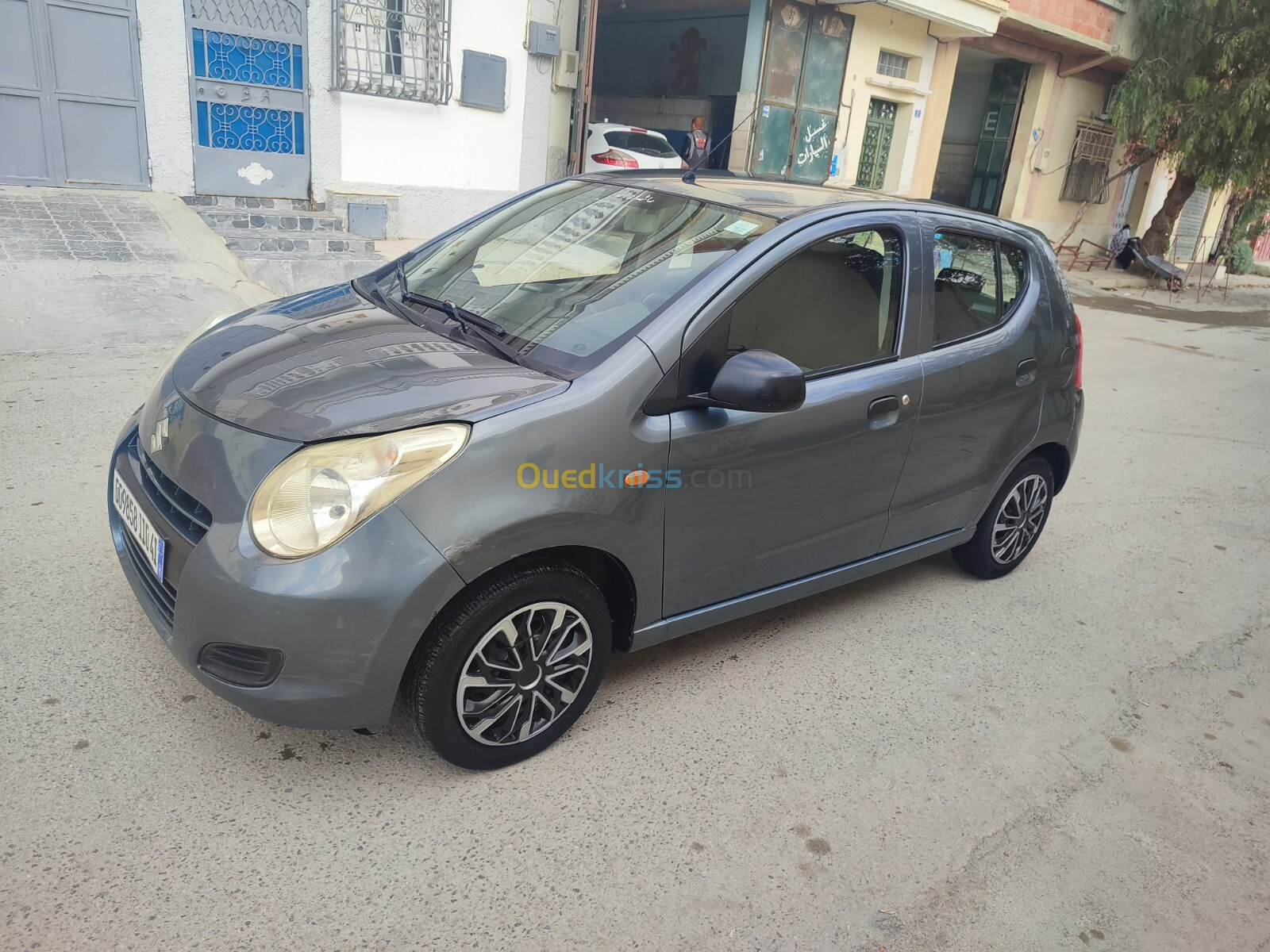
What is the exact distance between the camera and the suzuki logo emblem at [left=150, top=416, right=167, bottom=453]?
2.72 meters

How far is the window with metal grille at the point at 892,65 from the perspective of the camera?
1709 centimetres

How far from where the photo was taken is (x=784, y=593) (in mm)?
3342

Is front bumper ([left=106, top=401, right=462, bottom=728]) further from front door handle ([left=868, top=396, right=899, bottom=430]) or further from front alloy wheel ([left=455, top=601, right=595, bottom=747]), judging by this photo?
front door handle ([left=868, top=396, right=899, bottom=430])

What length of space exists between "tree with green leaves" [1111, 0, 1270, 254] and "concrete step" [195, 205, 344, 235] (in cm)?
1617

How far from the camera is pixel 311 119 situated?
1006 cm

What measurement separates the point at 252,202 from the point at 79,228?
223 centimetres

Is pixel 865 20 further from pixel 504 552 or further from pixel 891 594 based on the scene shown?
pixel 504 552

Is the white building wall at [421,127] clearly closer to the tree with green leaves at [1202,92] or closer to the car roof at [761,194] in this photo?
the car roof at [761,194]

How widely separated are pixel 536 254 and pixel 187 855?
220 centimetres

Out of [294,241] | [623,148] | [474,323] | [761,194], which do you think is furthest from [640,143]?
[474,323]

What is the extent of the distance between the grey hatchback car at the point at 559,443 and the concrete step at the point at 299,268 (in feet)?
17.2

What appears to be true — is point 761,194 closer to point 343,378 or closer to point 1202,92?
point 343,378

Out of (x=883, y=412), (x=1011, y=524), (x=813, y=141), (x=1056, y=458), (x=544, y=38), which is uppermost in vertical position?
(x=544, y=38)

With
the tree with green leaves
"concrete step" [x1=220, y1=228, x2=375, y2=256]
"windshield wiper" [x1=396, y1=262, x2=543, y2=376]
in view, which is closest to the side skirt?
"windshield wiper" [x1=396, y1=262, x2=543, y2=376]
